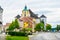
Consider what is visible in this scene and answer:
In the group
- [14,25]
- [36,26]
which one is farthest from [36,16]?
[14,25]

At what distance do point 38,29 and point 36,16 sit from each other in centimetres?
Answer: 2203

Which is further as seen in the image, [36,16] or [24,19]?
[36,16]

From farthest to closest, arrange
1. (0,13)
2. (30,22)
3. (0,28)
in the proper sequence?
1. (30,22)
2. (0,13)
3. (0,28)

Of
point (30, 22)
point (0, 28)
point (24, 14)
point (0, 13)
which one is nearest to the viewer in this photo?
point (0, 28)

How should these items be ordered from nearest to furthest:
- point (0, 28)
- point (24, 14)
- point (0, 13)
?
point (0, 28), point (0, 13), point (24, 14)

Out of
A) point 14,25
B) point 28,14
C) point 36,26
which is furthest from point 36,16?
point 14,25

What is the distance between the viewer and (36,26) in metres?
138

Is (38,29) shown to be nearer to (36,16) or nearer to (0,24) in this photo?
(36,16)

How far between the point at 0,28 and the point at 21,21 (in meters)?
34.1

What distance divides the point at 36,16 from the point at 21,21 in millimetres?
21326

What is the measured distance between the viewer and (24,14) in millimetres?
148375

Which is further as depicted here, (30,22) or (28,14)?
(28,14)

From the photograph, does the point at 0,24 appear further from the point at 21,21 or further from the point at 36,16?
the point at 36,16

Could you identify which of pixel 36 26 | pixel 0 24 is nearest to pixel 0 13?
pixel 0 24
